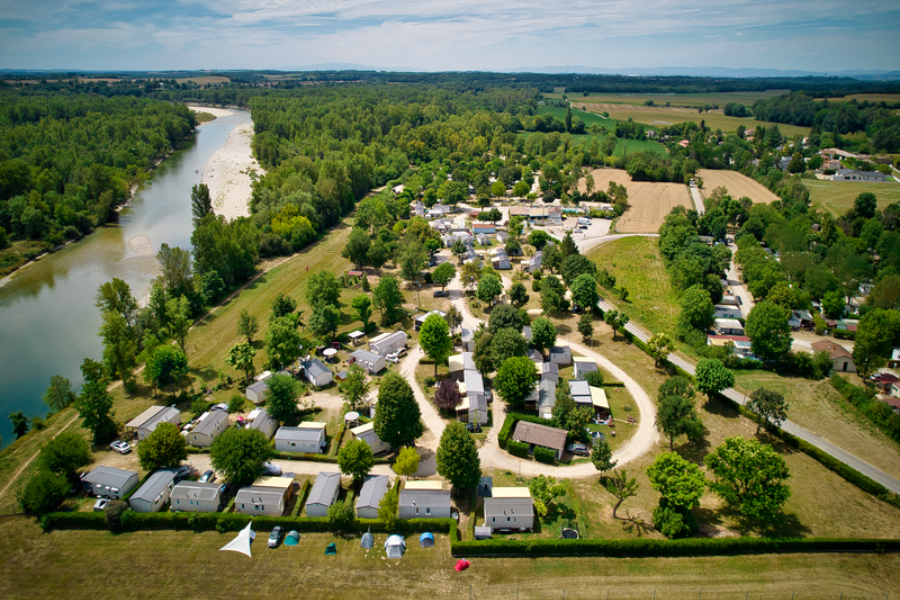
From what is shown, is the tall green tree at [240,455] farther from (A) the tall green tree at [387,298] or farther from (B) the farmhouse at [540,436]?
(A) the tall green tree at [387,298]

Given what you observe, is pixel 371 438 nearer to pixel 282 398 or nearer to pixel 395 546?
pixel 282 398

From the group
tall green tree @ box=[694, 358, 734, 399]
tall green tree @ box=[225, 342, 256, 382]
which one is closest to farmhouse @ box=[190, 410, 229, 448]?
tall green tree @ box=[225, 342, 256, 382]

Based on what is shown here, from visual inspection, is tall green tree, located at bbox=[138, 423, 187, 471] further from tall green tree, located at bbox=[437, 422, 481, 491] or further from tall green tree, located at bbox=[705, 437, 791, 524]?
tall green tree, located at bbox=[705, 437, 791, 524]

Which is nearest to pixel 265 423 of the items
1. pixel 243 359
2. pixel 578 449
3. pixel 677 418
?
pixel 243 359

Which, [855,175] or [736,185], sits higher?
[855,175]

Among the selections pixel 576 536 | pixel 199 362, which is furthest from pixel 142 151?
pixel 576 536

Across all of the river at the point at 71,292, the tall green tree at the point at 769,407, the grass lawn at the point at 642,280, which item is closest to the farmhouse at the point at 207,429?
the river at the point at 71,292
